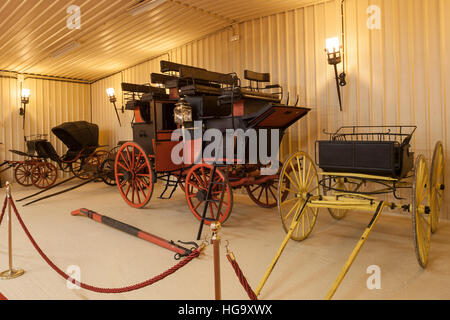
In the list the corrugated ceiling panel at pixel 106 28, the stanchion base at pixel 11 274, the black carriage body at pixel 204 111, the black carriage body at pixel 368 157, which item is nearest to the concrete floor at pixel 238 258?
the stanchion base at pixel 11 274

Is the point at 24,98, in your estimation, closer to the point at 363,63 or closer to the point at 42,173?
the point at 42,173

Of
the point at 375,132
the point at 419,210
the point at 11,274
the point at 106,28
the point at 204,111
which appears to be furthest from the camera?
the point at 106,28

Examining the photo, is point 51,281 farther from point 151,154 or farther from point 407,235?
point 407,235

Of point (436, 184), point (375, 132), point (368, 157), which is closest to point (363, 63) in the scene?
point (375, 132)

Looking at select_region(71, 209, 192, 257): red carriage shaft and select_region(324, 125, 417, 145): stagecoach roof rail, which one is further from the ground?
select_region(324, 125, 417, 145): stagecoach roof rail

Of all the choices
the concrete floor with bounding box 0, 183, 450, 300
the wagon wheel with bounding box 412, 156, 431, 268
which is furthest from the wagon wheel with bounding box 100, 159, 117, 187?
the wagon wheel with bounding box 412, 156, 431, 268

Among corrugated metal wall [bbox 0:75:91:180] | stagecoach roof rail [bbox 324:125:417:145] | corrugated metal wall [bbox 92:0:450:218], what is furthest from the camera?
corrugated metal wall [bbox 0:75:91:180]

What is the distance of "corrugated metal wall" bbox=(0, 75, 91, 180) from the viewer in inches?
352

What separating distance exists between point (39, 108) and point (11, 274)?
27.2 ft

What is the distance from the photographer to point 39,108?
375 inches

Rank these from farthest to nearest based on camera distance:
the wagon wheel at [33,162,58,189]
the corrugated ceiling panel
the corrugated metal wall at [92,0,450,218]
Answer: the wagon wheel at [33,162,58,189] → the corrugated ceiling panel → the corrugated metal wall at [92,0,450,218]

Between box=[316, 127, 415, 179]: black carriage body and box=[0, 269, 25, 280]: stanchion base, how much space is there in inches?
113

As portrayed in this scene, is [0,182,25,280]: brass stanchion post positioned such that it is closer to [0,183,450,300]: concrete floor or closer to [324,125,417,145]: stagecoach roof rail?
[0,183,450,300]: concrete floor

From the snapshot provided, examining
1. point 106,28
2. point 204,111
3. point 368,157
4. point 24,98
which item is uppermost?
point 106,28
